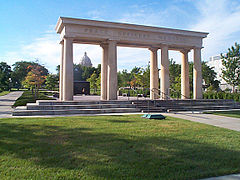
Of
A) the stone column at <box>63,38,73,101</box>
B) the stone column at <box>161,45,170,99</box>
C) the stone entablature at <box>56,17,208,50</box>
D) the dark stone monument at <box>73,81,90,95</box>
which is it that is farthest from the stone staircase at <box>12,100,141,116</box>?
the dark stone monument at <box>73,81,90,95</box>

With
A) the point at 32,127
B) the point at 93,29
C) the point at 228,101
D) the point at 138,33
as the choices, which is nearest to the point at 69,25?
the point at 93,29

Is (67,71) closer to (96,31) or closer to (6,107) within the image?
(96,31)

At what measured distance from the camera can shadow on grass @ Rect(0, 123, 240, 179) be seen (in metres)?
4.34

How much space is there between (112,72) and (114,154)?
13.1 metres

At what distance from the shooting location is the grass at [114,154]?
13.9 ft

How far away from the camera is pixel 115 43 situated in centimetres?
1822

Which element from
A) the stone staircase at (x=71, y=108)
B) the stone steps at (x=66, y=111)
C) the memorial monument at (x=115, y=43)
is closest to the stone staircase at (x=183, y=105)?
the stone staircase at (x=71, y=108)

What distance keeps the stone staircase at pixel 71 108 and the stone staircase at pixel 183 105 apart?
42.3 inches

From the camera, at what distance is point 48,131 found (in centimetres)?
760

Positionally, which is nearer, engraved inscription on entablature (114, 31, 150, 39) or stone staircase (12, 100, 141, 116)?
stone staircase (12, 100, 141, 116)

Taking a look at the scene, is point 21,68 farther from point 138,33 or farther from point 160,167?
point 160,167

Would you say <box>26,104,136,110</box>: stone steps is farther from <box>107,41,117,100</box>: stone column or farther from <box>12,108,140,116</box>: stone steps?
<box>107,41,117,100</box>: stone column

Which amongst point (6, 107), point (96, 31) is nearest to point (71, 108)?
point (96, 31)

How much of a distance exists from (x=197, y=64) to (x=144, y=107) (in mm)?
8693
